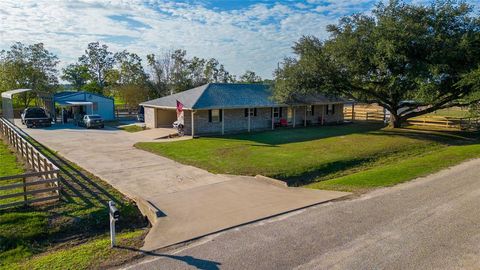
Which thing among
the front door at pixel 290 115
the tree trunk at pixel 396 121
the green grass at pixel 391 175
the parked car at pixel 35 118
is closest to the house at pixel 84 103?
the parked car at pixel 35 118

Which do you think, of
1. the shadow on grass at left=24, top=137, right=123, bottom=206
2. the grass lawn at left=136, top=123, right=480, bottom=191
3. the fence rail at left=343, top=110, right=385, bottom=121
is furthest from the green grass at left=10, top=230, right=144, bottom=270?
the fence rail at left=343, top=110, right=385, bottom=121

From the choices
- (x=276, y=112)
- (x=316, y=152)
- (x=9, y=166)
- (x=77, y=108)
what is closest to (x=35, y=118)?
(x=77, y=108)

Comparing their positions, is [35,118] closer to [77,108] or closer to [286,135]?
[77,108]

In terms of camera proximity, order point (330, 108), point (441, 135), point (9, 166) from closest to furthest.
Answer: point (9, 166) → point (441, 135) → point (330, 108)

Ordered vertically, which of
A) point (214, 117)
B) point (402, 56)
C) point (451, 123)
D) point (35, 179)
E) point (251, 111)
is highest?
point (402, 56)

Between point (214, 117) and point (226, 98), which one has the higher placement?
point (226, 98)

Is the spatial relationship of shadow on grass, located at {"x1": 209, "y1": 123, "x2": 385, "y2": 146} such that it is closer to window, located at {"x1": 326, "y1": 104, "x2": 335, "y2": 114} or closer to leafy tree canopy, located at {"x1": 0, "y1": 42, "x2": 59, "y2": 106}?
window, located at {"x1": 326, "y1": 104, "x2": 335, "y2": 114}

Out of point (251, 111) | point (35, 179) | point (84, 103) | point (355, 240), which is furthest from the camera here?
point (84, 103)
